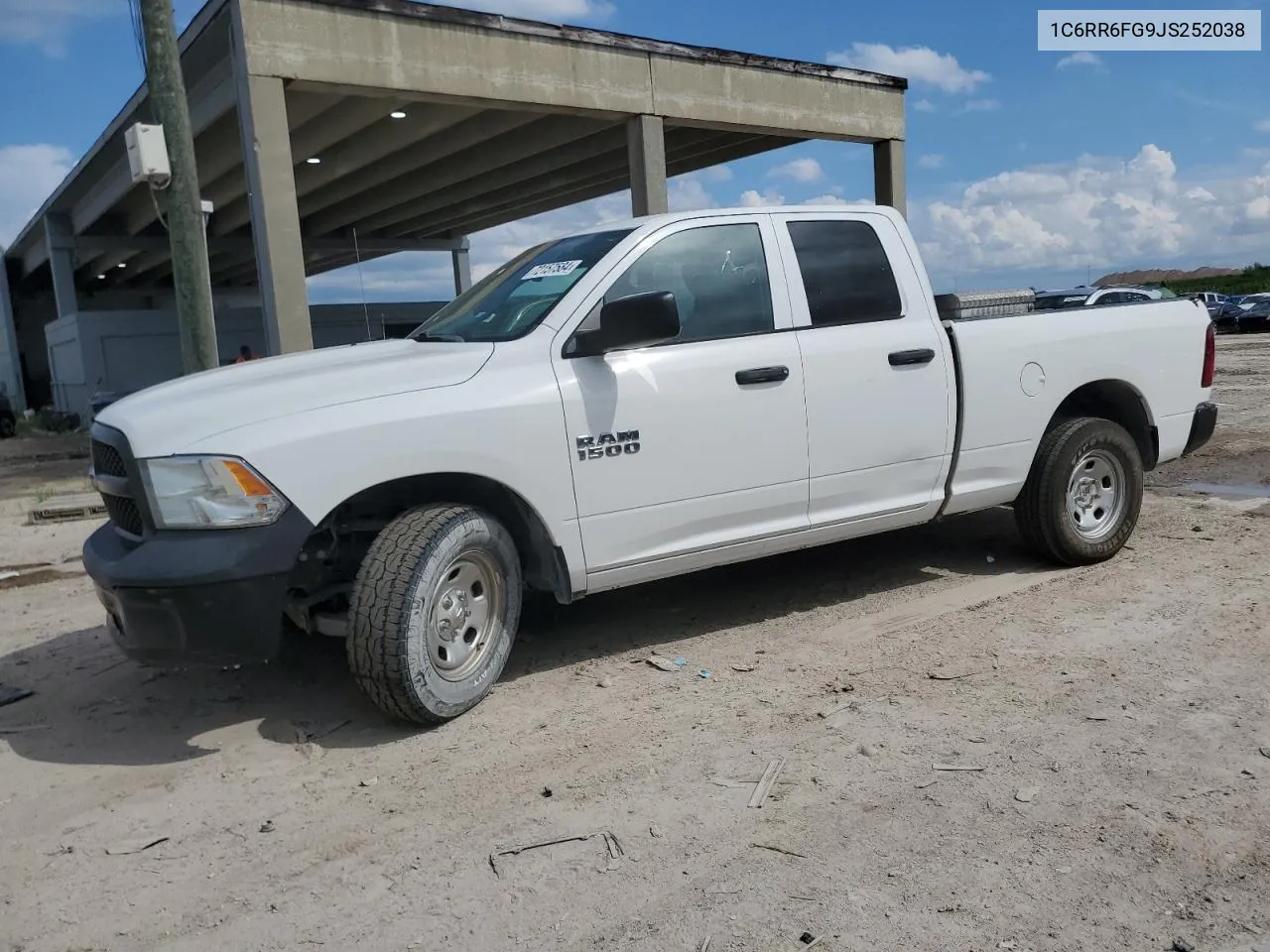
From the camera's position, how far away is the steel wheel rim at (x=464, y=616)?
3.95 meters

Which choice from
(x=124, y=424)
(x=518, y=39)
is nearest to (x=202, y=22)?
(x=518, y=39)

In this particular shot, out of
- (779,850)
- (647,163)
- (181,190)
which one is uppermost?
(647,163)

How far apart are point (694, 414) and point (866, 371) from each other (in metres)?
1.03

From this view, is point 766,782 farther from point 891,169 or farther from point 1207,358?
point 891,169

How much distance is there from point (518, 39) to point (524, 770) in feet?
35.9

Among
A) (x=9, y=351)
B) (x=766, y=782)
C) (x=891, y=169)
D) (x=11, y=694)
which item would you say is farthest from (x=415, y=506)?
(x=9, y=351)

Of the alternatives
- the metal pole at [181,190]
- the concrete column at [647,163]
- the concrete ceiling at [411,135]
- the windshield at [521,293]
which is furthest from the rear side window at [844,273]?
the concrete column at [647,163]

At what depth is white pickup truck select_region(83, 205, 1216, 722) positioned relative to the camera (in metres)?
3.64

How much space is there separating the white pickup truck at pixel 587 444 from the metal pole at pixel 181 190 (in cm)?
395

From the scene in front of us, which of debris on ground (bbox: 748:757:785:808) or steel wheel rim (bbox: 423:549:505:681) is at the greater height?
steel wheel rim (bbox: 423:549:505:681)

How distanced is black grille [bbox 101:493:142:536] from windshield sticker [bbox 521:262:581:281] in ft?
6.50

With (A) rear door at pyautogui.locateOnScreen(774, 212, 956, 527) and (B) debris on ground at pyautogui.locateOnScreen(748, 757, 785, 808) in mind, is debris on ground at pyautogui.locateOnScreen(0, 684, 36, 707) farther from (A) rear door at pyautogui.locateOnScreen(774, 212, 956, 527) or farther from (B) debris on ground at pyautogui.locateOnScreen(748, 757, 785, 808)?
(A) rear door at pyautogui.locateOnScreen(774, 212, 956, 527)

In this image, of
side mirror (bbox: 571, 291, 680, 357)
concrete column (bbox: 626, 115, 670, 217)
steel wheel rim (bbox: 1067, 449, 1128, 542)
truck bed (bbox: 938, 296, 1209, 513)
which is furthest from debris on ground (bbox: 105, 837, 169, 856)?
concrete column (bbox: 626, 115, 670, 217)

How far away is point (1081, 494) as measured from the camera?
19.4 feet
